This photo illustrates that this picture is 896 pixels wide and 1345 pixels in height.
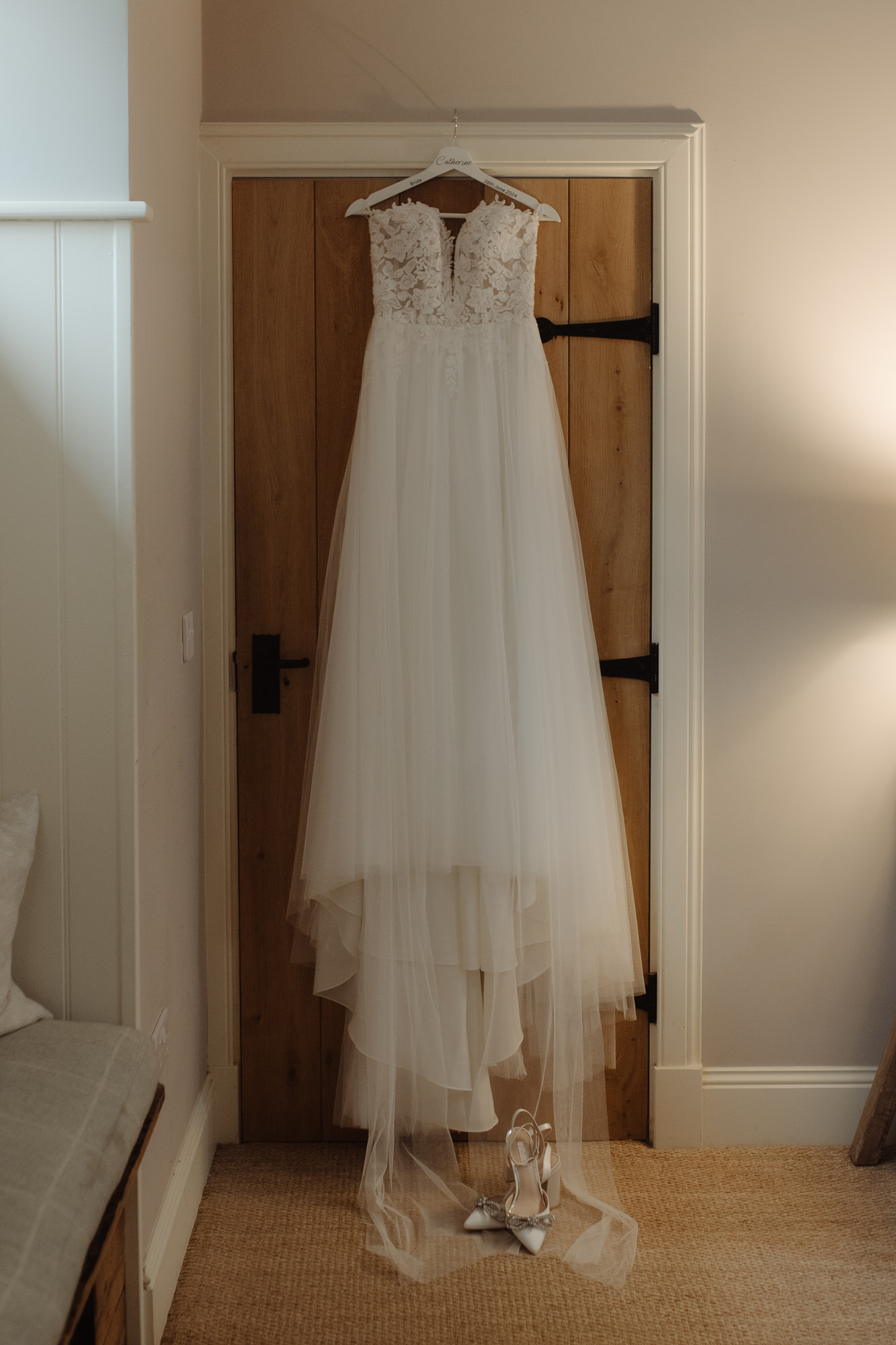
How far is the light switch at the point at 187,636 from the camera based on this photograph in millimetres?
1629

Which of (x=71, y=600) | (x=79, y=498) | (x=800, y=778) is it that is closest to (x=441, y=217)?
(x=79, y=498)

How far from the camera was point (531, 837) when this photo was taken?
5.23 feet

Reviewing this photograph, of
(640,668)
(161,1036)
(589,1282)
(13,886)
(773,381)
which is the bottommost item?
(589,1282)

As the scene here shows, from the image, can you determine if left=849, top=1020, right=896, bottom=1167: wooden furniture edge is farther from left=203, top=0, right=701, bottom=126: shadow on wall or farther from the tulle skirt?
left=203, top=0, right=701, bottom=126: shadow on wall

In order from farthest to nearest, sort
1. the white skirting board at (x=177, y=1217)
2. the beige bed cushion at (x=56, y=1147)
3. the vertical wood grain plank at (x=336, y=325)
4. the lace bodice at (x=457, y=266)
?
the vertical wood grain plank at (x=336, y=325) → the lace bodice at (x=457, y=266) → the white skirting board at (x=177, y=1217) → the beige bed cushion at (x=56, y=1147)

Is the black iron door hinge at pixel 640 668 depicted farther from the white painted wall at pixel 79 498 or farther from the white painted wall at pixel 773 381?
the white painted wall at pixel 79 498

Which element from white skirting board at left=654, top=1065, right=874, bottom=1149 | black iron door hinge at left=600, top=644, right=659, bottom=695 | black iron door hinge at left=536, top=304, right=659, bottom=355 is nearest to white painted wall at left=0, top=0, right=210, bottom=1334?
black iron door hinge at left=536, top=304, right=659, bottom=355

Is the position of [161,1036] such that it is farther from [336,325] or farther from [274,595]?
[336,325]

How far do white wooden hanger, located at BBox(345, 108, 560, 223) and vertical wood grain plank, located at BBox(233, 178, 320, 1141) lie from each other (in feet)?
0.47

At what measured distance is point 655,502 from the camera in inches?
72.6

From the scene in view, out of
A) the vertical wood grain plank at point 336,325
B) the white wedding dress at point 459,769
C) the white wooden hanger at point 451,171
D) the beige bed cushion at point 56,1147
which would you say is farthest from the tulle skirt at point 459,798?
the beige bed cushion at point 56,1147

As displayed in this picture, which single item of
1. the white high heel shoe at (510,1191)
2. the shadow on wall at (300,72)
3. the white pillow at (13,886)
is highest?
the shadow on wall at (300,72)

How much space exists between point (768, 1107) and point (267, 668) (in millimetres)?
1423

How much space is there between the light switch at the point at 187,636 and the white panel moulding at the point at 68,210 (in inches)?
26.1
